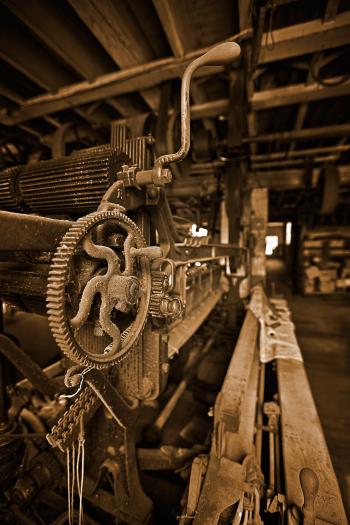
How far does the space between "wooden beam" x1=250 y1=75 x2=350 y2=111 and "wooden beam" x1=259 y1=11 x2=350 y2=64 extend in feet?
2.19

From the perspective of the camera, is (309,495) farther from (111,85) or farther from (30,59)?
(30,59)

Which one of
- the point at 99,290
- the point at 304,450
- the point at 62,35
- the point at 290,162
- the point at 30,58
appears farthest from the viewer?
the point at 290,162

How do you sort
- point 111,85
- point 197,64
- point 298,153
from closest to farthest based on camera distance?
1. point 197,64
2. point 111,85
3. point 298,153

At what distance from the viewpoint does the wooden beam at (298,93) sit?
3064 mm

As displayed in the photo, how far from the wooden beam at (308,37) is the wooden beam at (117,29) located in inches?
51.7

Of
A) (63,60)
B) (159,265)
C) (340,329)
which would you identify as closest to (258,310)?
(159,265)

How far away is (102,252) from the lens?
29.9 inches

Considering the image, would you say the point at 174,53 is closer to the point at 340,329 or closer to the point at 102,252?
the point at 102,252

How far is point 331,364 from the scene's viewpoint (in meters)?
3.48

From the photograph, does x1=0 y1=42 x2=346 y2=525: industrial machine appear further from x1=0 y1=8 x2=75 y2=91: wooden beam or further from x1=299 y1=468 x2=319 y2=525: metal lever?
x1=0 y1=8 x2=75 y2=91: wooden beam

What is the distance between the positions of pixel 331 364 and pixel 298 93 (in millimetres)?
3833

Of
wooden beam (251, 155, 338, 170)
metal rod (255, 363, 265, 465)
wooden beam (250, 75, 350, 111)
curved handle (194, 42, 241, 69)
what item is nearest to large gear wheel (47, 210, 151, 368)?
curved handle (194, 42, 241, 69)

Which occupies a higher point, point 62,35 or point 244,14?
point 62,35

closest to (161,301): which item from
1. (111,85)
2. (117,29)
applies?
(117,29)
